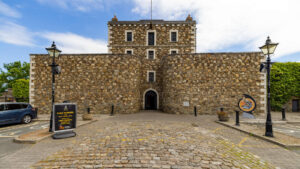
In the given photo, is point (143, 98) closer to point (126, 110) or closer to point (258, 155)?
point (126, 110)

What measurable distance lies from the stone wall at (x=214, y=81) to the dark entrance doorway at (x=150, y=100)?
3.51 meters

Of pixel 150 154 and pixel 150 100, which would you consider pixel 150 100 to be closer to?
pixel 150 100

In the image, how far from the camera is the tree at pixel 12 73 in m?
29.8

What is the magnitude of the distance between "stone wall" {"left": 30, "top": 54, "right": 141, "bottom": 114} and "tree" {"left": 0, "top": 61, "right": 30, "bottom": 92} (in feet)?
88.5

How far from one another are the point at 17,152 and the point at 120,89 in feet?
28.8

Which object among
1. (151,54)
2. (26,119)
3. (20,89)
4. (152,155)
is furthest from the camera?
(20,89)

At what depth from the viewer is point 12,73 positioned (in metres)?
30.2

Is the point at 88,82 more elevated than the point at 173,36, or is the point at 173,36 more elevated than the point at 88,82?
the point at 173,36

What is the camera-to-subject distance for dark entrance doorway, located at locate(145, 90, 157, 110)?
15711 millimetres

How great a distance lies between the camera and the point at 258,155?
158 inches

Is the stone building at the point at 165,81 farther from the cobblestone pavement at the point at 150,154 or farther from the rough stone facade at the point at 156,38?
the cobblestone pavement at the point at 150,154

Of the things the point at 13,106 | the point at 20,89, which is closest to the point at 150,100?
the point at 13,106

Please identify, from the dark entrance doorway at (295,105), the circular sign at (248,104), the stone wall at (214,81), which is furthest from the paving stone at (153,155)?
the dark entrance doorway at (295,105)

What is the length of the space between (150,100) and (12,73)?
121 ft
